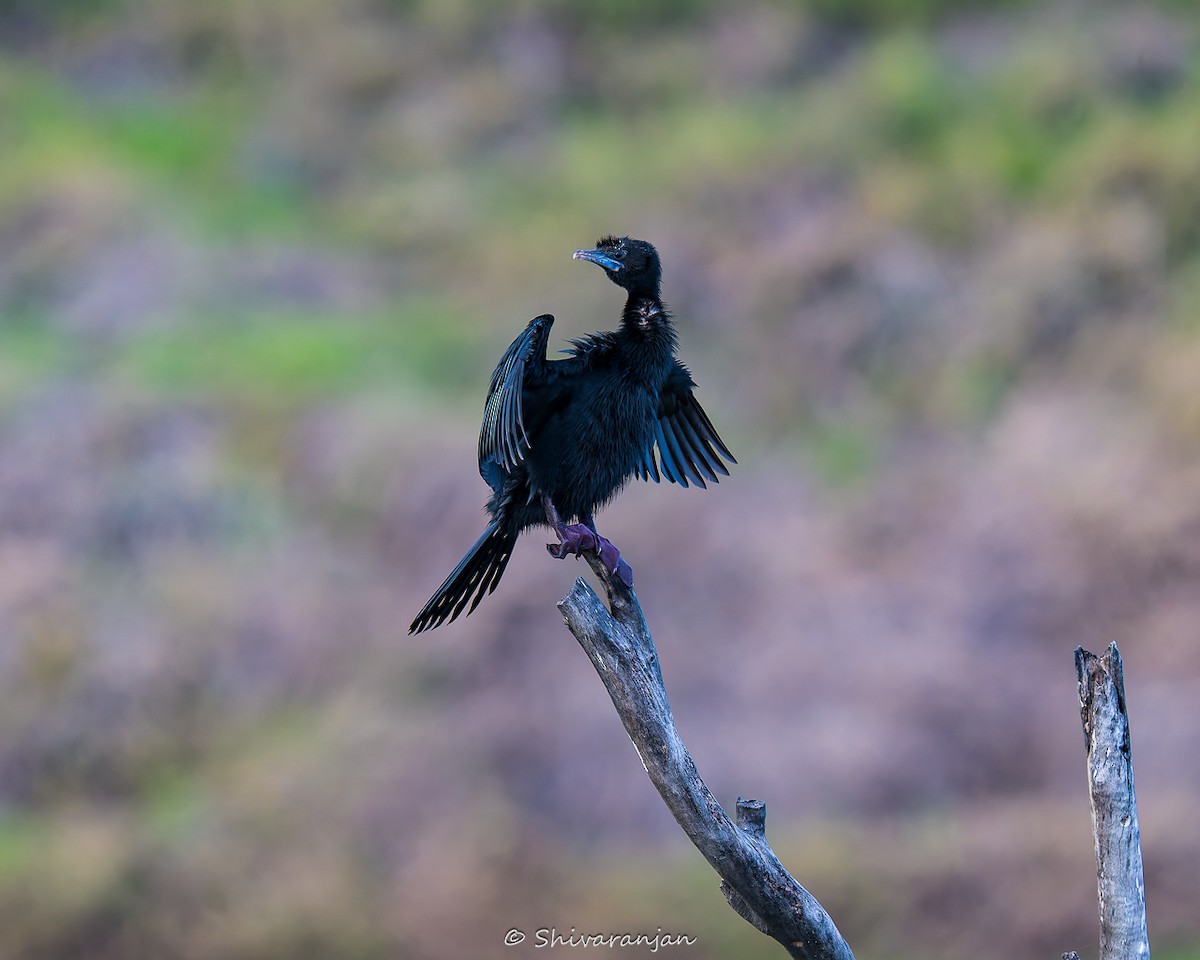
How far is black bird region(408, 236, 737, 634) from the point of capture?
4.43m

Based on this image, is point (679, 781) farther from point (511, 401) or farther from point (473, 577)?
point (511, 401)

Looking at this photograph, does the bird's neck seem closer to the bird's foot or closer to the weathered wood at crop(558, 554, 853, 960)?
the bird's foot

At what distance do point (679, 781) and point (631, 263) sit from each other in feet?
5.73

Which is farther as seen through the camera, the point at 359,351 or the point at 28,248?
the point at 28,248

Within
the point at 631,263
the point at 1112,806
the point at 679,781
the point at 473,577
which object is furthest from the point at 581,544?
the point at 1112,806

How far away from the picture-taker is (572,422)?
4578mm

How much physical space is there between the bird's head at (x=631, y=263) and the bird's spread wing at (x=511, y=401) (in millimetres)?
337

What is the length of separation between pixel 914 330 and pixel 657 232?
8.58 feet

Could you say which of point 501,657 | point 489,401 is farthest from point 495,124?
point 489,401

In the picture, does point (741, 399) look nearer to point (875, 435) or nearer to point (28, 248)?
point (875, 435)

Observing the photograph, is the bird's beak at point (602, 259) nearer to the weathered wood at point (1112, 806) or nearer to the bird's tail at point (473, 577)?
the bird's tail at point (473, 577)

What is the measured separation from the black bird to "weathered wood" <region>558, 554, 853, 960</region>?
638 millimetres

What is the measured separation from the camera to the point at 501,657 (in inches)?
441

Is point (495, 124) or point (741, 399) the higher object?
point (495, 124)
